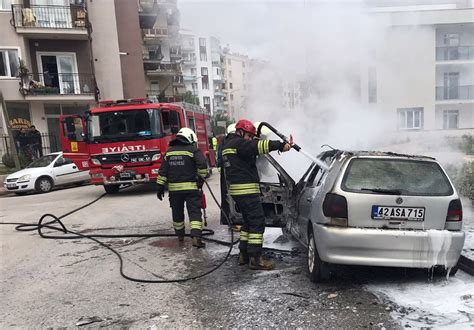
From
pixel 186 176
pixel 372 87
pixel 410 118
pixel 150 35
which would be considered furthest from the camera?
pixel 150 35

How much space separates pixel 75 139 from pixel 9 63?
1159 centimetres

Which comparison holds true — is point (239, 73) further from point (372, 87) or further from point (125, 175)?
point (125, 175)

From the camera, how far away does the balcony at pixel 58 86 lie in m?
19.9

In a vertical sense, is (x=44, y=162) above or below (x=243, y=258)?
above

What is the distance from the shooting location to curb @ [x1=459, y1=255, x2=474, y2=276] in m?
4.45

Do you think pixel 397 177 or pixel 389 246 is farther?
pixel 397 177

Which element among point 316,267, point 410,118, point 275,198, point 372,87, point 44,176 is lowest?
point 44,176

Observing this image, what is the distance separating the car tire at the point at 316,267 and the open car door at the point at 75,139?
850cm

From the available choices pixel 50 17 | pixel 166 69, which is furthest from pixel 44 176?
pixel 166 69

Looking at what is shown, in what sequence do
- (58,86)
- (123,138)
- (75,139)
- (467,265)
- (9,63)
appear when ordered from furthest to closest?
(58,86) → (9,63) → (75,139) → (123,138) → (467,265)

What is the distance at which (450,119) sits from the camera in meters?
9.97

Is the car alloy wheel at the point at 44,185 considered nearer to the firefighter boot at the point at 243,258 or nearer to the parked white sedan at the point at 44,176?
the parked white sedan at the point at 44,176

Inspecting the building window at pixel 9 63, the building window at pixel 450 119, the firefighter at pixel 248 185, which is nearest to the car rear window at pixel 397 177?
the firefighter at pixel 248 185

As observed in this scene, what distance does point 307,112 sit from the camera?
7.88m
